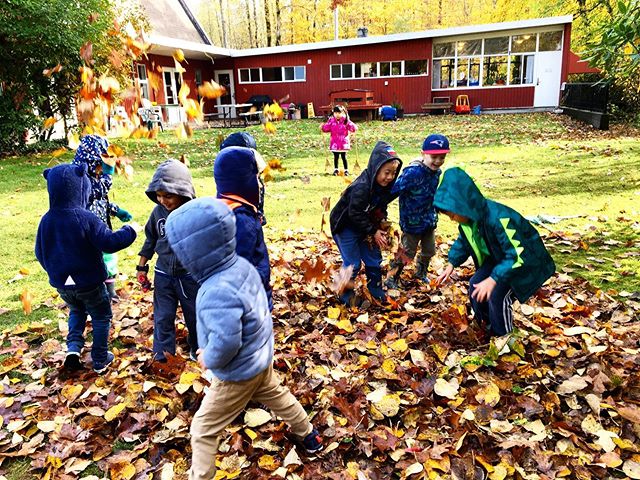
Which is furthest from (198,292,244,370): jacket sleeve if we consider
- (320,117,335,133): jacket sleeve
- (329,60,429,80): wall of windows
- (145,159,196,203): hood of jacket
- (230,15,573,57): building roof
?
(329,60,429,80): wall of windows

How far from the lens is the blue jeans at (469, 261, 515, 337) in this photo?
135 inches

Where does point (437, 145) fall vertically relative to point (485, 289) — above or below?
above

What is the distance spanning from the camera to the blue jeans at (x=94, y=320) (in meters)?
3.63

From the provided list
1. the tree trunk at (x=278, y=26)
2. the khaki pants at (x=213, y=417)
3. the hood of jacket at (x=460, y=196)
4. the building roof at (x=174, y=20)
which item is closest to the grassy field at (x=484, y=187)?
the hood of jacket at (x=460, y=196)

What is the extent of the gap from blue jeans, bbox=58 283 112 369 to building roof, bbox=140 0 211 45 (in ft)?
89.1

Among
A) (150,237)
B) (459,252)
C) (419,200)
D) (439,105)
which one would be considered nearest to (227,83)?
(439,105)

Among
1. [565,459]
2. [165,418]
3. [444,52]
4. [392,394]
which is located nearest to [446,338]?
[392,394]

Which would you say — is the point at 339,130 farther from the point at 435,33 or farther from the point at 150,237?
the point at 435,33

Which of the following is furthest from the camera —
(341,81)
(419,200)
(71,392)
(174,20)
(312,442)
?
(174,20)

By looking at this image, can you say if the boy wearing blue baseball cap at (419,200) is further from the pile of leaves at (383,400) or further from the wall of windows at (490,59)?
the wall of windows at (490,59)

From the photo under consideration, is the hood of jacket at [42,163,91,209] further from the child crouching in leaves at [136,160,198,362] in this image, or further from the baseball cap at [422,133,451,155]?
the baseball cap at [422,133,451,155]

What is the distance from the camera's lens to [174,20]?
3200cm

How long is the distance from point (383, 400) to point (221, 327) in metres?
1.38

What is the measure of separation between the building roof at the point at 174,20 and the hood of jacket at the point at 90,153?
25.9 meters
